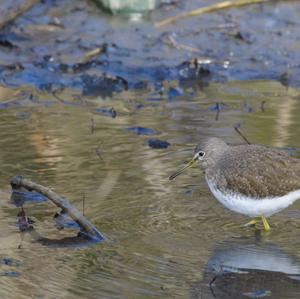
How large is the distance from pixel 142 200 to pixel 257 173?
3.27 ft

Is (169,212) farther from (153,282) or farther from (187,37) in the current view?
(187,37)

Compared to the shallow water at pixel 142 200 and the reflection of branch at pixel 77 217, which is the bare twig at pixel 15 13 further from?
the reflection of branch at pixel 77 217

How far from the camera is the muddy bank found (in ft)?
40.4

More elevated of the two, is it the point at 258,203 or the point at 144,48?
the point at 258,203

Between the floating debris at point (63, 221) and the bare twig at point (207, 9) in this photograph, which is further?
the bare twig at point (207, 9)

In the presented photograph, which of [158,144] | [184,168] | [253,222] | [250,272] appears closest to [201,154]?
[184,168]

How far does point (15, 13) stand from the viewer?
13.0 m

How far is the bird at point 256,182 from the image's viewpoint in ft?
25.3

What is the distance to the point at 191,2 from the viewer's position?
13.6 m

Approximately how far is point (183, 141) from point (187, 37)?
3.46 meters

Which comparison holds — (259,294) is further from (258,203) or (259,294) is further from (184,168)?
(184,168)

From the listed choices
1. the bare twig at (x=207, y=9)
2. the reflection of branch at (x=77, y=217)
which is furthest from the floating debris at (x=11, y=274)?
the bare twig at (x=207, y=9)

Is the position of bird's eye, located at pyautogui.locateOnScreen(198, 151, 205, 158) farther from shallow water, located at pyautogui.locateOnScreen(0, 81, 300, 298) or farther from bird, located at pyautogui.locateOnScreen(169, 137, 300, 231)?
shallow water, located at pyautogui.locateOnScreen(0, 81, 300, 298)

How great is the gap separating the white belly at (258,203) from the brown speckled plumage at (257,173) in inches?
1.3
